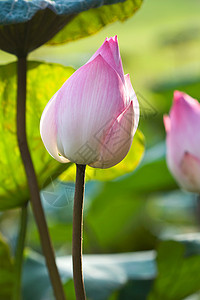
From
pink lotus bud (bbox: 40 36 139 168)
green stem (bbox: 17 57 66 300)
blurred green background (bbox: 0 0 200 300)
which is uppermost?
pink lotus bud (bbox: 40 36 139 168)

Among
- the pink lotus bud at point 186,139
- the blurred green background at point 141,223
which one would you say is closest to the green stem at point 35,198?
the blurred green background at point 141,223

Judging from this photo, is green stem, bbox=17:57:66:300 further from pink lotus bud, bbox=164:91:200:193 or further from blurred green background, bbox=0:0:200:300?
pink lotus bud, bbox=164:91:200:193

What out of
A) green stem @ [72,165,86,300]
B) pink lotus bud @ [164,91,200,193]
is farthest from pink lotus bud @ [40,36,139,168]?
pink lotus bud @ [164,91,200,193]

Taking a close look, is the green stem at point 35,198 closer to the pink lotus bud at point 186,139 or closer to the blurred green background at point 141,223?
the blurred green background at point 141,223

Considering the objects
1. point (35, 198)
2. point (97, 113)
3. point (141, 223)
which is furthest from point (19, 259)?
point (141, 223)

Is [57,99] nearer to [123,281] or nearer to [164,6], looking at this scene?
[123,281]

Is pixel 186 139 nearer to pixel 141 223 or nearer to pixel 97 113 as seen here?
pixel 97 113
